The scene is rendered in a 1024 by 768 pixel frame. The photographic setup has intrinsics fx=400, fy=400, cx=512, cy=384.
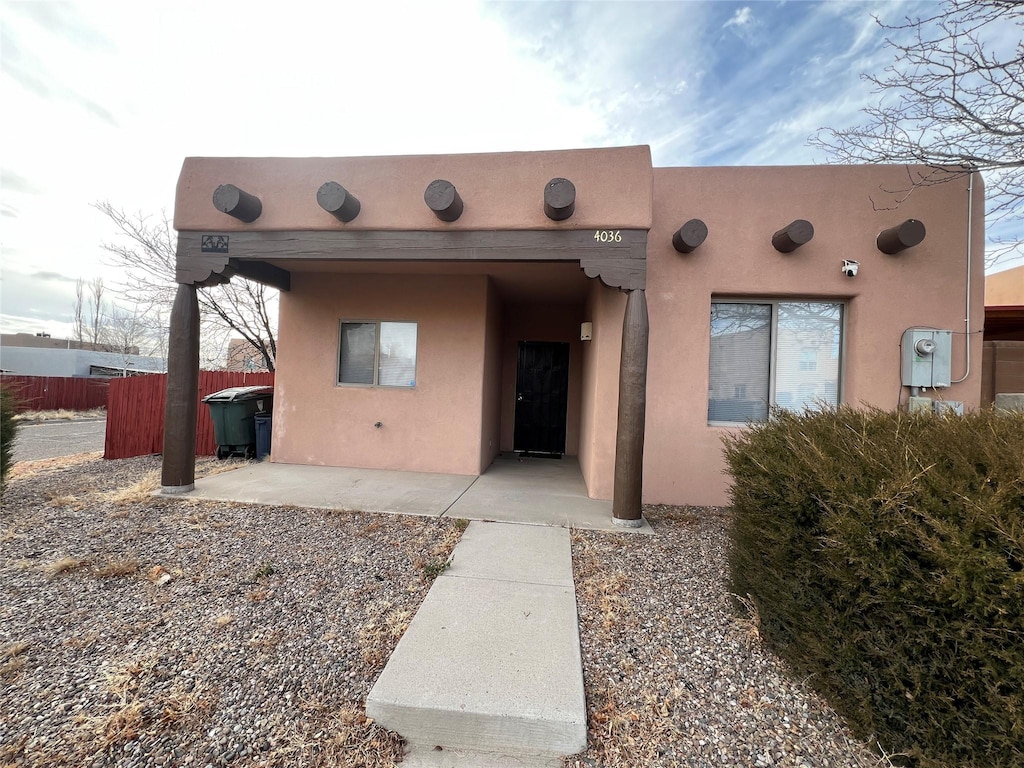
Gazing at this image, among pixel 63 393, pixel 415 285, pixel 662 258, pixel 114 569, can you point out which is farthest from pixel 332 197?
pixel 63 393

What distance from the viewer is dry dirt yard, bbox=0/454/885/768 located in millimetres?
1660

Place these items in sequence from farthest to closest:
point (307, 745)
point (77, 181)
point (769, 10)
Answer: point (77, 181) → point (769, 10) → point (307, 745)

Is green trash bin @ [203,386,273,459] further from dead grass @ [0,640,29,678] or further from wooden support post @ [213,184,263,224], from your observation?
dead grass @ [0,640,29,678]

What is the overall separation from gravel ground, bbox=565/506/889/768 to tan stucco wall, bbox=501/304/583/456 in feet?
15.2

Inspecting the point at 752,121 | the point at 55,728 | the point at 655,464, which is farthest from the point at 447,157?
the point at 752,121

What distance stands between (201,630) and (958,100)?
7317 millimetres

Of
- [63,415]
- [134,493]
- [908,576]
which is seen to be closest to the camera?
[908,576]

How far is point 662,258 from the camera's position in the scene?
4.85 m

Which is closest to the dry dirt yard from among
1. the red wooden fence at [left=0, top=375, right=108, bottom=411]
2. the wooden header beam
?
the wooden header beam

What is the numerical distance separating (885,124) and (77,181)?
602 inches

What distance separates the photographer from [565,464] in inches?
277

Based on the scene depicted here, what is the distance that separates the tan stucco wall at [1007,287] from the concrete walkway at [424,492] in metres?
11.8

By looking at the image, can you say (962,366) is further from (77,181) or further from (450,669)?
(77,181)

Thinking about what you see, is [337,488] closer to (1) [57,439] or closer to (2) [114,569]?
(2) [114,569]
